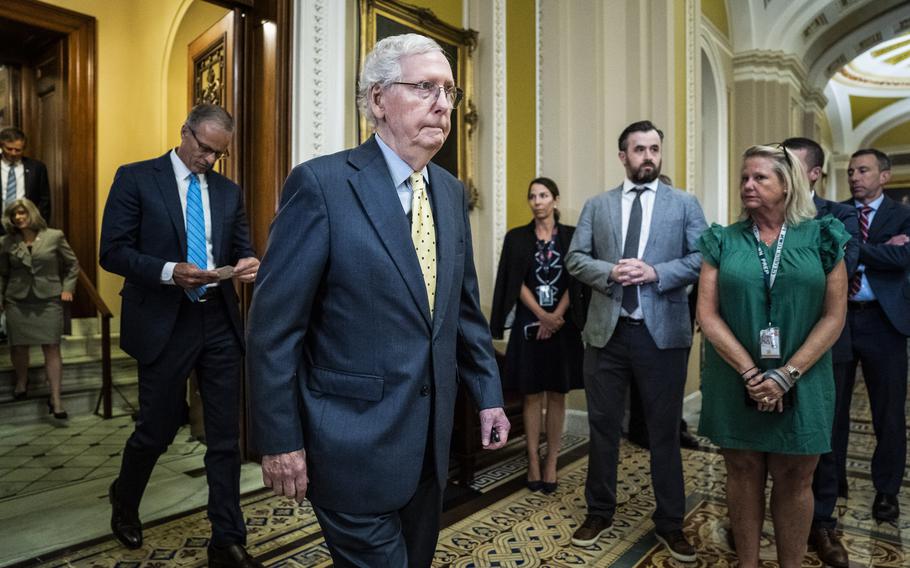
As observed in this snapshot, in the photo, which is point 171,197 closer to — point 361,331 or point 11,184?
point 361,331

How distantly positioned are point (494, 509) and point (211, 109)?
2204 millimetres

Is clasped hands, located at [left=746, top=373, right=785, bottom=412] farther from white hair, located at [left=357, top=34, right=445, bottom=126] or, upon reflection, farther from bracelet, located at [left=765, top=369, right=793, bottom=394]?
white hair, located at [left=357, top=34, right=445, bottom=126]

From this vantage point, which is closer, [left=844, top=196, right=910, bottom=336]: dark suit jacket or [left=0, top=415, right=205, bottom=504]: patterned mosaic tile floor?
[left=844, top=196, right=910, bottom=336]: dark suit jacket

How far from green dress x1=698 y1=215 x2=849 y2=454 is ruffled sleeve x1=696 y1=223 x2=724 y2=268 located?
0.09 ft

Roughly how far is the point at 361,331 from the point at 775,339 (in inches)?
55.4

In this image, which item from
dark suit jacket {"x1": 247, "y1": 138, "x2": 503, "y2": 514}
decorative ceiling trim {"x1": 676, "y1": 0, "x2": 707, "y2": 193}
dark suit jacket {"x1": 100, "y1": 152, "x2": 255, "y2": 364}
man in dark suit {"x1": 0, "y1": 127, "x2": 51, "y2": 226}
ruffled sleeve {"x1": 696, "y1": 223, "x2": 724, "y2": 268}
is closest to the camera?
dark suit jacket {"x1": 247, "y1": 138, "x2": 503, "y2": 514}

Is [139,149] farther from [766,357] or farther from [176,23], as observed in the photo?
[766,357]

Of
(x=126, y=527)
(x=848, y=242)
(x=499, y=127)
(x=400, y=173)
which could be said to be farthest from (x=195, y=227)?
(x=499, y=127)

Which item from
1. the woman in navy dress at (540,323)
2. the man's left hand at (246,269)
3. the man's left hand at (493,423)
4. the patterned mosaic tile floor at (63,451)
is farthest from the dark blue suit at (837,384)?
the patterned mosaic tile floor at (63,451)

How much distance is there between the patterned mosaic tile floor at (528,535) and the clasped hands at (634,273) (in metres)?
1.12

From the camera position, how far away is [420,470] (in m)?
1.38

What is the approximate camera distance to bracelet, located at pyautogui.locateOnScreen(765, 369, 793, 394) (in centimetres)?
201

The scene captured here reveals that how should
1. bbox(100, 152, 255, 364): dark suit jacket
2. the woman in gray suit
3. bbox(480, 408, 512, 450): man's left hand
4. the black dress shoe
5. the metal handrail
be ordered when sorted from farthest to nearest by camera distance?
the woman in gray suit < the metal handrail < the black dress shoe < bbox(100, 152, 255, 364): dark suit jacket < bbox(480, 408, 512, 450): man's left hand

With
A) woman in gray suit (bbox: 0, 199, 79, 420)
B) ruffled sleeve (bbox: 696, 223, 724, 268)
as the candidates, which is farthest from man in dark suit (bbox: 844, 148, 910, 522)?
woman in gray suit (bbox: 0, 199, 79, 420)
